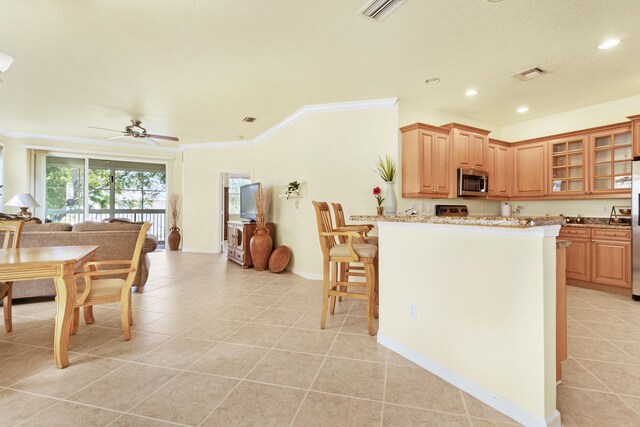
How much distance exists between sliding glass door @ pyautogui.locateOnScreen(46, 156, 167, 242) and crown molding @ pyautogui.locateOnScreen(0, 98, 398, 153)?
0.43m

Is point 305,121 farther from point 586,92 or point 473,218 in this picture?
point 586,92

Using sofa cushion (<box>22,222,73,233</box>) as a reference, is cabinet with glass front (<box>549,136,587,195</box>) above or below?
above

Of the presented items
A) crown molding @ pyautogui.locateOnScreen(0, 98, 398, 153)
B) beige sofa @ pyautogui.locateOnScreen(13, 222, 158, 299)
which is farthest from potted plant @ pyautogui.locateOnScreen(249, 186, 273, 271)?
beige sofa @ pyautogui.locateOnScreen(13, 222, 158, 299)

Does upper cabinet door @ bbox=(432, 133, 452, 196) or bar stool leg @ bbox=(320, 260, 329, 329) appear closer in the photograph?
bar stool leg @ bbox=(320, 260, 329, 329)

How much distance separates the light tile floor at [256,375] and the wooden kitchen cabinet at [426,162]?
6.65 feet

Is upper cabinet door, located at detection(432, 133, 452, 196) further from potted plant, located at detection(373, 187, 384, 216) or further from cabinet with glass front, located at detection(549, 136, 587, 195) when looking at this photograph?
cabinet with glass front, located at detection(549, 136, 587, 195)

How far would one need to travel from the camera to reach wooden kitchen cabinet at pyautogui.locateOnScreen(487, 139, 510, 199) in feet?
16.0

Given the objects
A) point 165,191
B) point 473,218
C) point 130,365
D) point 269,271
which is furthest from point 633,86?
point 165,191

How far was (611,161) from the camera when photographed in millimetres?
4129

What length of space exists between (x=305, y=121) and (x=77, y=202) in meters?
5.97

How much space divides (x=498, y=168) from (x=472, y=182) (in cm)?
87

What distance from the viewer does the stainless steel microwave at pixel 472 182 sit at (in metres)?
4.38

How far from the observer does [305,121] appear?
4.66 m

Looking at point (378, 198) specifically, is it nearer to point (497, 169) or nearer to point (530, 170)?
point (497, 169)
